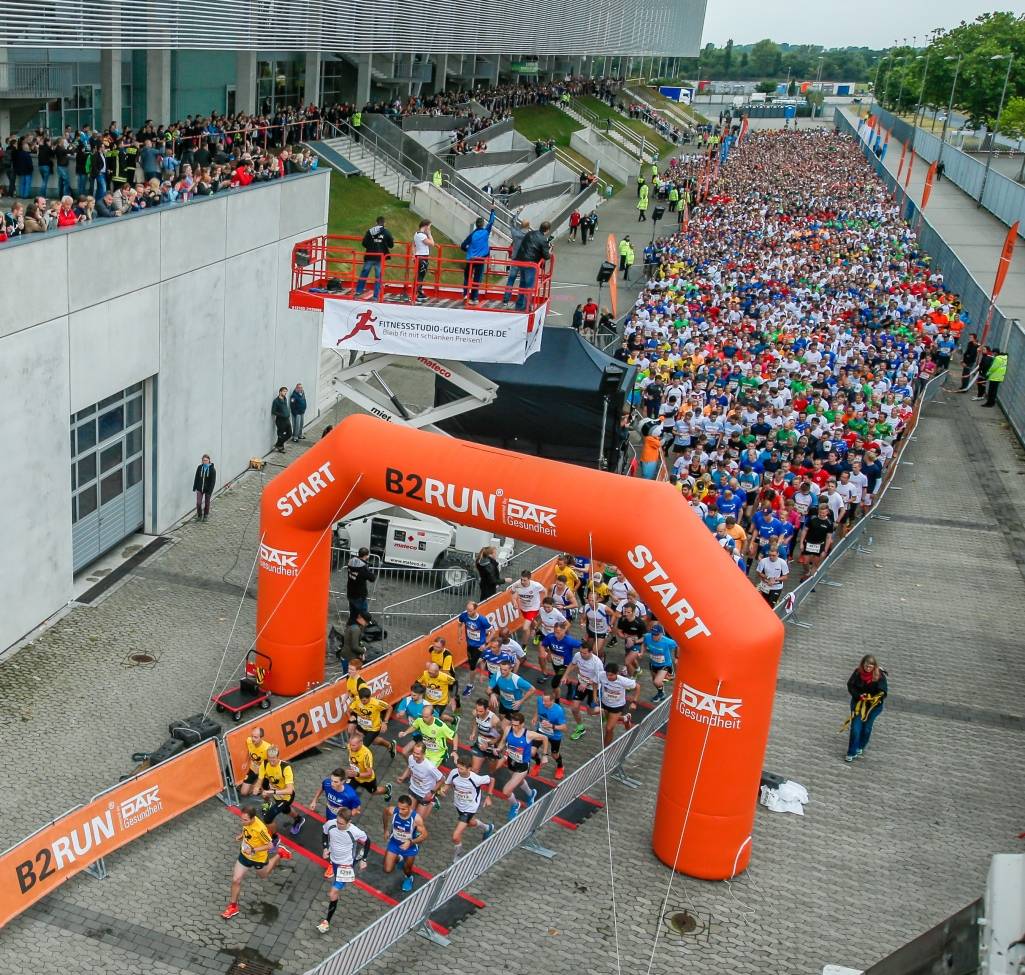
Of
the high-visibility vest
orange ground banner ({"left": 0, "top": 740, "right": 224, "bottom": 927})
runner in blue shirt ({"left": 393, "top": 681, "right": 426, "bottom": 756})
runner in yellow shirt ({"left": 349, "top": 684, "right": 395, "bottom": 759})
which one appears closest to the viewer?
orange ground banner ({"left": 0, "top": 740, "right": 224, "bottom": 927})

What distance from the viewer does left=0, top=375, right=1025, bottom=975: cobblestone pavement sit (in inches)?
429

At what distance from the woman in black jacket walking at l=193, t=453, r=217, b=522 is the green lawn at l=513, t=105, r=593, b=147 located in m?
51.8

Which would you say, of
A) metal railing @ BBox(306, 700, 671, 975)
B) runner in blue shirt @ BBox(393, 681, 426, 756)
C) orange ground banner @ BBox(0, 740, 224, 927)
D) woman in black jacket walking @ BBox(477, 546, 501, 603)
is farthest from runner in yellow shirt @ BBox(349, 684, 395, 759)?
woman in black jacket walking @ BBox(477, 546, 501, 603)

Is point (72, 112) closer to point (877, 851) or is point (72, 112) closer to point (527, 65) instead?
point (877, 851)

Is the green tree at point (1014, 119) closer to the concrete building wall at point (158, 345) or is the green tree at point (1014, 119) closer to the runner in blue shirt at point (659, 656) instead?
the concrete building wall at point (158, 345)

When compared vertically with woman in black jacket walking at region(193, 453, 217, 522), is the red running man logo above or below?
above

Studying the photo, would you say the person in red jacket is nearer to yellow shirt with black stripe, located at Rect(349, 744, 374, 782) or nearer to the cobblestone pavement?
the cobblestone pavement

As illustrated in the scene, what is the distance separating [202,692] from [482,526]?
4914 millimetres

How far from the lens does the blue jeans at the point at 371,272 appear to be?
665 inches

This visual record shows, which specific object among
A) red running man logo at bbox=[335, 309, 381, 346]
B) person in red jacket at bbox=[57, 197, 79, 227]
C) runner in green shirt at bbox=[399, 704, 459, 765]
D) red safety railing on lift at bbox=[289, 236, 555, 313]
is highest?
person in red jacket at bbox=[57, 197, 79, 227]

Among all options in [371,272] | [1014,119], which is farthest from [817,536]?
[1014,119]

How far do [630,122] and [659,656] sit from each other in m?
82.1

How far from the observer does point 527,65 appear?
8312 centimetres

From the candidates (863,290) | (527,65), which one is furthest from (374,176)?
(527,65)
